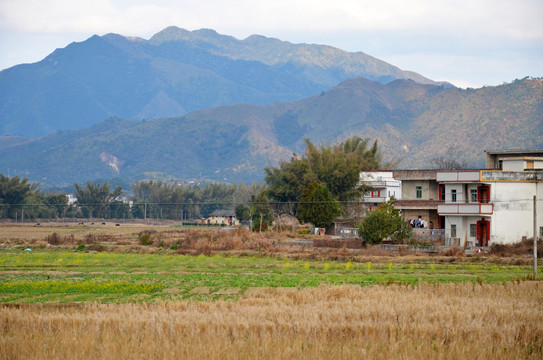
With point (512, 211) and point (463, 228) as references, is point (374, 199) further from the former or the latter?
point (512, 211)

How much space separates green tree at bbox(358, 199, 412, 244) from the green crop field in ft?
28.8

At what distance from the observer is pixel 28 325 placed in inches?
939

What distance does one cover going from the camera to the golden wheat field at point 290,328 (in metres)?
20.8

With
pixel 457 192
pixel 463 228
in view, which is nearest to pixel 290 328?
pixel 463 228

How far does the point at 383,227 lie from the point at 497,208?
1011 centimetres

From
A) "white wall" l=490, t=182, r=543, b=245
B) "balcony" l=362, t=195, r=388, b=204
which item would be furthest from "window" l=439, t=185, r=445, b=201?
"balcony" l=362, t=195, r=388, b=204

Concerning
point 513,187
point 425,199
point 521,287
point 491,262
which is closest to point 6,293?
point 521,287

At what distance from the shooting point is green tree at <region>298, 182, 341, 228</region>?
3113 inches

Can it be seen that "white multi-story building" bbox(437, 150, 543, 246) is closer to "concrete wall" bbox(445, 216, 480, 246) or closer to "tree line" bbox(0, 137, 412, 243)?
"concrete wall" bbox(445, 216, 480, 246)

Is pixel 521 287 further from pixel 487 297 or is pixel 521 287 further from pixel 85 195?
pixel 85 195

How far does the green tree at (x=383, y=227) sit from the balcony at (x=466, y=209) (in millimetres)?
4269

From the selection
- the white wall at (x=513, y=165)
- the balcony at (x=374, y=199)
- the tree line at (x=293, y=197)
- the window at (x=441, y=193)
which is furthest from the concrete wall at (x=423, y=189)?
the white wall at (x=513, y=165)

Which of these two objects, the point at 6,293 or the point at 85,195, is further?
the point at 85,195

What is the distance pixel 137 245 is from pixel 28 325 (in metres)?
43.0
